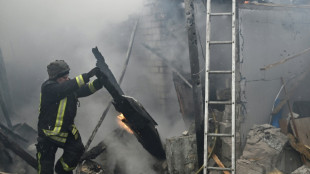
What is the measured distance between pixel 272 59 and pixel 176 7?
254 cm

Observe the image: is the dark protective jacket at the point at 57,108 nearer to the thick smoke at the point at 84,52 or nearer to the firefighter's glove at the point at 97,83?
the firefighter's glove at the point at 97,83

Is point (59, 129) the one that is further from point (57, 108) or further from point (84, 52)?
Answer: point (84, 52)

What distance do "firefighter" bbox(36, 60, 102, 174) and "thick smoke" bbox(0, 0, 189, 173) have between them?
1256 mm

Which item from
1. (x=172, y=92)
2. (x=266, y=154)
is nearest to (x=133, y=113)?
(x=172, y=92)

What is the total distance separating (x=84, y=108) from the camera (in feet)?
22.3

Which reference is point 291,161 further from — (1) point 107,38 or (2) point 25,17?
(2) point 25,17

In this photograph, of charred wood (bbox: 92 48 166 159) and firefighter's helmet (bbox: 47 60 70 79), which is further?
charred wood (bbox: 92 48 166 159)

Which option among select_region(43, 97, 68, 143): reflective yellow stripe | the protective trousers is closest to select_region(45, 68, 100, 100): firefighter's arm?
select_region(43, 97, 68, 143): reflective yellow stripe

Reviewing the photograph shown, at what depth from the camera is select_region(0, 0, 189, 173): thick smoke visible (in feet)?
20.0

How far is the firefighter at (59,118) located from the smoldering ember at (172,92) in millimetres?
16

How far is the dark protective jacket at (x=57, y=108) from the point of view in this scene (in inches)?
155

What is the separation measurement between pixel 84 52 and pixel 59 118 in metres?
3.74

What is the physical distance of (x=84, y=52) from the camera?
7383 millimetres

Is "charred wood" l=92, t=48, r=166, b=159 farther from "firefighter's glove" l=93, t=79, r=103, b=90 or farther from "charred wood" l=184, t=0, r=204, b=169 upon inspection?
"charred wood" l=184, t=0, r=204, b=169
